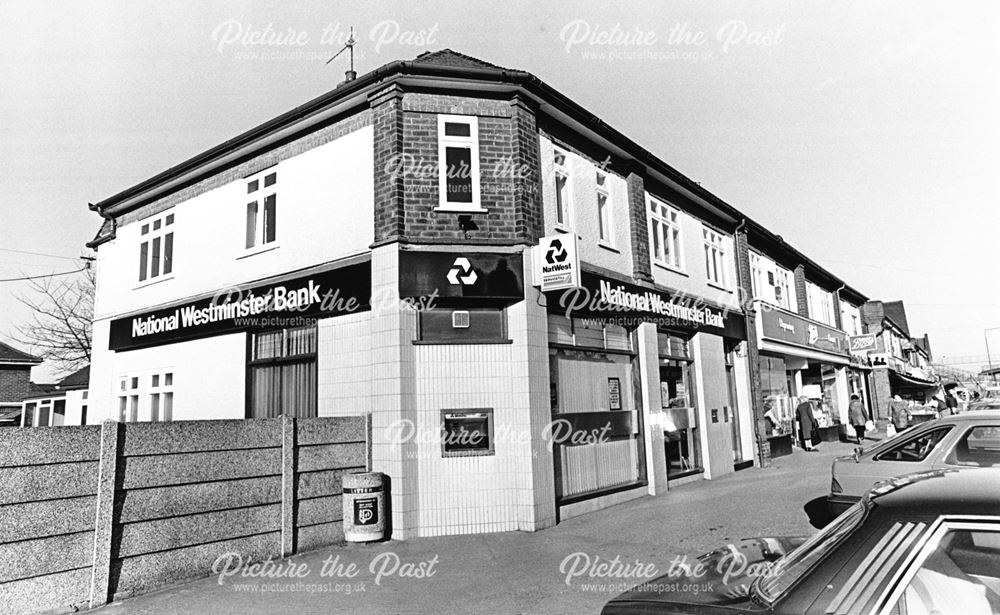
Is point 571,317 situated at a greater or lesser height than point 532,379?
greater

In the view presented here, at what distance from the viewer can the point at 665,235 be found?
14859 millimetres

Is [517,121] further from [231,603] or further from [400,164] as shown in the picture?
[231,603]

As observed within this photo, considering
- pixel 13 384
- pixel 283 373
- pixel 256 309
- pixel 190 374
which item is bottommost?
pixel 283 373

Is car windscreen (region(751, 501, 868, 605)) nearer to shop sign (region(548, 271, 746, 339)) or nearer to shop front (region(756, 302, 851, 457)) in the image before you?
shop sign (region(548, 271, 746, 339))

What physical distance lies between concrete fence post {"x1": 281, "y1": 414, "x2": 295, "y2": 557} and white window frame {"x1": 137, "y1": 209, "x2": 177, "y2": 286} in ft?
22.6

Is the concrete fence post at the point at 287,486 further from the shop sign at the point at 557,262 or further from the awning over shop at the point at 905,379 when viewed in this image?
the awning over shop at the point at 905,379

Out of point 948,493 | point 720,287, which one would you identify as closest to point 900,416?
point 720,287

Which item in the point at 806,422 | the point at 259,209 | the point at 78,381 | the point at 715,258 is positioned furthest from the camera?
the point at 78,381

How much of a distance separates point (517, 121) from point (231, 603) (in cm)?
752

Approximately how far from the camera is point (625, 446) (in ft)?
39.1

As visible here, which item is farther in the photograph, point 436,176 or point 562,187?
point 562,187

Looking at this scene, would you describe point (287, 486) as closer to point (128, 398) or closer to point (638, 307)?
point (638, 307)

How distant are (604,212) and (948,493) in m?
10.3

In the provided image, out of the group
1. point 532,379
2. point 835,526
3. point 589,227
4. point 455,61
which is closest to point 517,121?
point 455,61
